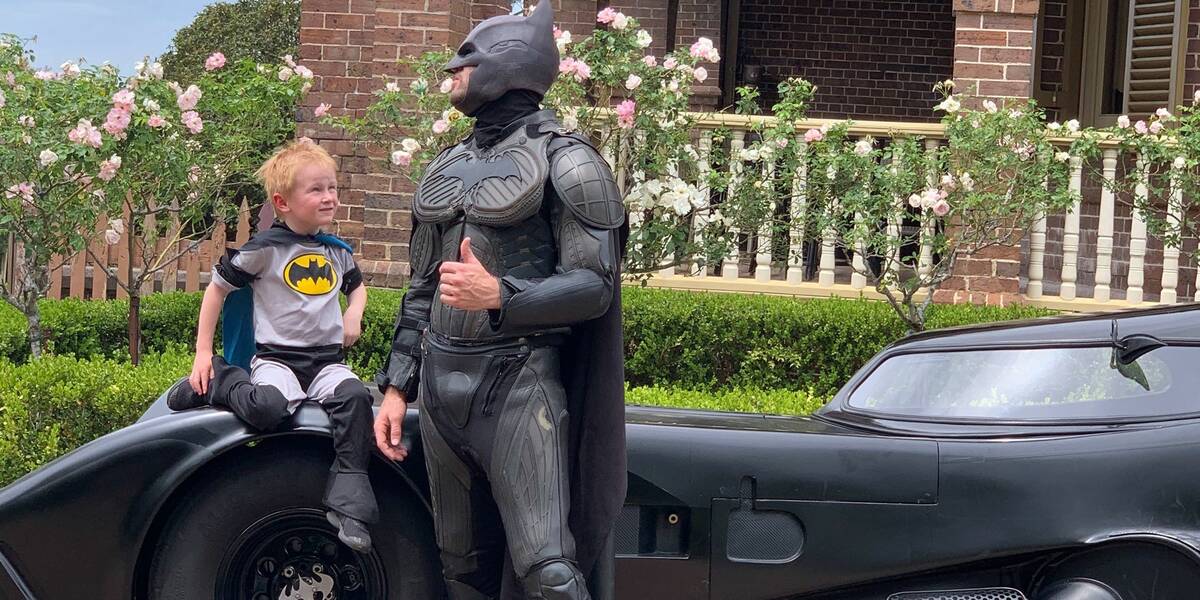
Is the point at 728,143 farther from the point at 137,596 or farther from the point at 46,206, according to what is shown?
the point at 137,596

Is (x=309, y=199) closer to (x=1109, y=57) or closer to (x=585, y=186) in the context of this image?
(x=585, y=186)

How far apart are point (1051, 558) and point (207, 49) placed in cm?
3323

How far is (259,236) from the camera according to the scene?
4039 millimetres

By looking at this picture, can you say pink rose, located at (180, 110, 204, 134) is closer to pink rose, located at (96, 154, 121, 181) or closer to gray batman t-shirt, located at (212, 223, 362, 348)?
pink rose, located at (96, 154, 121, 181)

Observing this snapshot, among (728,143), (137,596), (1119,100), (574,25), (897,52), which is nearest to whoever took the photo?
(137,596)

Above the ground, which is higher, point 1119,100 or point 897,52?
point 897,52

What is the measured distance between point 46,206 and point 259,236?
12.2ft

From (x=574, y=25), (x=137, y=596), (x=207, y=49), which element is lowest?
(x=137, y=596)

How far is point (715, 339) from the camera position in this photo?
26.6 ft

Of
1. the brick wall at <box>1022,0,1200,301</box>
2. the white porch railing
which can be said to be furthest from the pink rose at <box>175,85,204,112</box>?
the brick wall at <box>1022,0,1200,301</box>

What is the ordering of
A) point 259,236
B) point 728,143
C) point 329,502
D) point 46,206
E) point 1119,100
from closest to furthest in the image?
1. point 329,502
2. point 259,236
3. point 46,206
4. point 728,143
5. point 1119,100

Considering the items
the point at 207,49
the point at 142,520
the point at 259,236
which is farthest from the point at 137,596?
the point at 207,49

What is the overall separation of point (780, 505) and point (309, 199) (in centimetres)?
160

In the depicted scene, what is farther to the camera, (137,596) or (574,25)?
(574,25)
